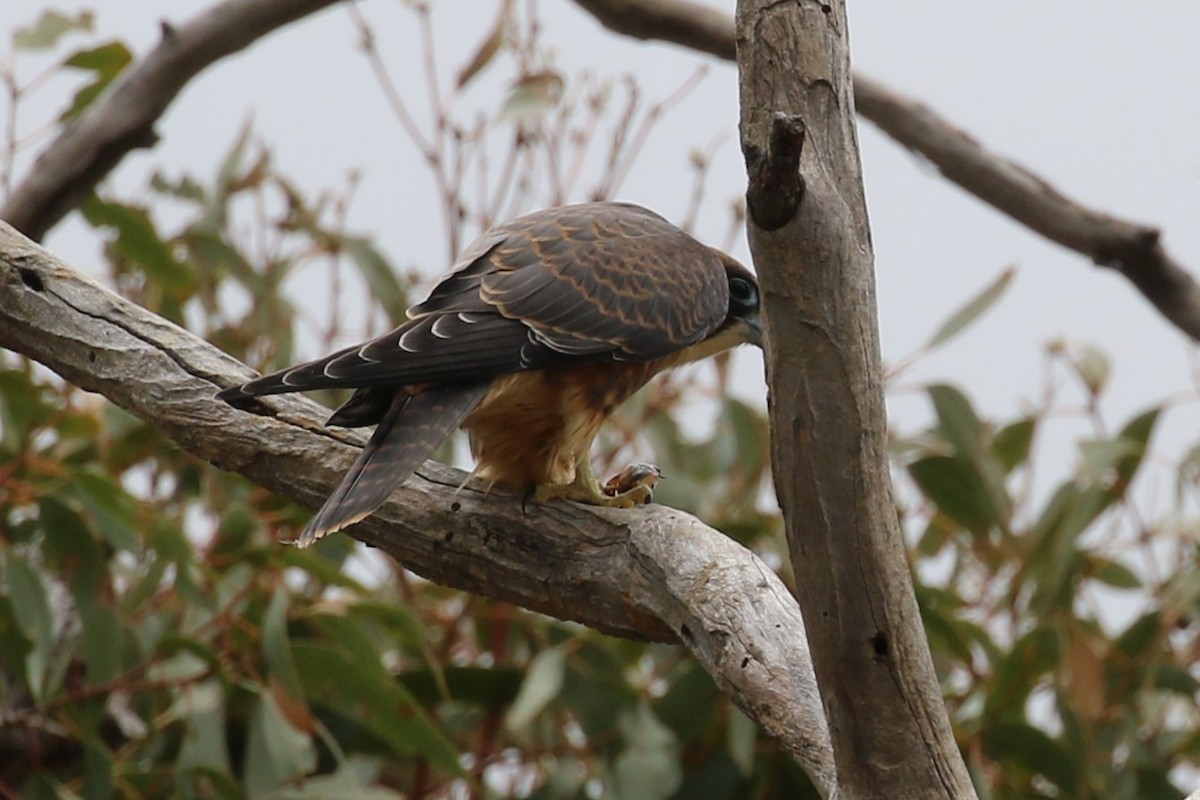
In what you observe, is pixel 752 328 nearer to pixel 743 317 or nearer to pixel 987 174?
pixel 743 317

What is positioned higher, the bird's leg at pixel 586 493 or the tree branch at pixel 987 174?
the tree branch at pixel 987 174

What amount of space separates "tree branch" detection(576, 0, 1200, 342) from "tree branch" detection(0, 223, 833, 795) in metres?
1.36

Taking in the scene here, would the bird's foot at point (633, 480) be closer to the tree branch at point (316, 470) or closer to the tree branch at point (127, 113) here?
the tree branch at point (316, 470)

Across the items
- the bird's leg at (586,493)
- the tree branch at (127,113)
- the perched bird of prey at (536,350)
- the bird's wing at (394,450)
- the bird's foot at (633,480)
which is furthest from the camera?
the tree branch at (127,113)

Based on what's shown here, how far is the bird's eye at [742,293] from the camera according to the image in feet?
8.50

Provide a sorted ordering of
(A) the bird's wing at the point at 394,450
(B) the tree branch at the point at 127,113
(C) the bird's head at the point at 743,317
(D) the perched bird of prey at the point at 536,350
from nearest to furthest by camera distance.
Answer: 1. (A) the bird's wing at the point at 394,450
2. (D) the perched bird of prey at the point at 536,350
3. (C) the bird's head at the point at 743,317
4. (B) the tree branch at the point at 127,113

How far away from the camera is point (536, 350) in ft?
7.06

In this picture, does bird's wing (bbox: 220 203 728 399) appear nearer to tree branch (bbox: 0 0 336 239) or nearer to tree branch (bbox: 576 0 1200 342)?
tree branch (bbox: 576 0 1200 342)

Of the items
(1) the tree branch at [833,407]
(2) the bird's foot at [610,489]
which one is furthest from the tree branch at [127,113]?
(1) the tree branch at [833,407]

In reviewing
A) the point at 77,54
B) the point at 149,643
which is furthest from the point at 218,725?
the point at 77,54

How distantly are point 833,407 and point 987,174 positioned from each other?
2.05 meters

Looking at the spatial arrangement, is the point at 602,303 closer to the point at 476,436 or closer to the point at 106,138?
the point at 476,436

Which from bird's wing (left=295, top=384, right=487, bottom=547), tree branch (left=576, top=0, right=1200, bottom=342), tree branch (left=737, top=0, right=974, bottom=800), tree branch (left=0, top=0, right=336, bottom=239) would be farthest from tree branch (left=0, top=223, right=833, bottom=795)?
tree branch (left=576, top=0, right=1200, bottom=342)

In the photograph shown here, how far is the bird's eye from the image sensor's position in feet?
8.50
